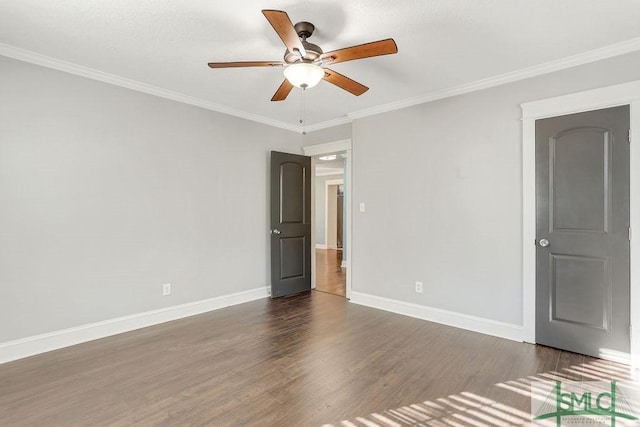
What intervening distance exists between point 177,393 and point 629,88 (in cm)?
410

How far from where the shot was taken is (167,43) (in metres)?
2.54

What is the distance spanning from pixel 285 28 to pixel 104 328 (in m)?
3.17

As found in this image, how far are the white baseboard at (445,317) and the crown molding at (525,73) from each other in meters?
2.37

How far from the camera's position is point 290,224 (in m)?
4.80

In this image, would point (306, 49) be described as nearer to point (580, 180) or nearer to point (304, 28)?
point (304, 28)

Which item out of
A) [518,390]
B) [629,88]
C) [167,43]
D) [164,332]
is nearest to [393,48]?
[167,43]

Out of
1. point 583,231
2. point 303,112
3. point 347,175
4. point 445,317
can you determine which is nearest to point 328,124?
point 303,112

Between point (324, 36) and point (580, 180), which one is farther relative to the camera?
point (580, 180)

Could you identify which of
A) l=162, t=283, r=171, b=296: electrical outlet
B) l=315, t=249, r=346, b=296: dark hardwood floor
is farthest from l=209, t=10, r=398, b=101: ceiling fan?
l=315, t=249, r=346, b=296: dark hardwood floor

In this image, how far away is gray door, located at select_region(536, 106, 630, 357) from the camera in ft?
8.54

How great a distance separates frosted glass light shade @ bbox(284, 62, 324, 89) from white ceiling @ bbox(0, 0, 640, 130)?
1.06ft

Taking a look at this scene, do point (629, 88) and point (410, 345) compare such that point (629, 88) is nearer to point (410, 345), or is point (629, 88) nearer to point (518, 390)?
point (518, 390)

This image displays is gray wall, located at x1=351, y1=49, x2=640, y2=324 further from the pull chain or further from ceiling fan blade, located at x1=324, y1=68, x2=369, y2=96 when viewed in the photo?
ceiling fan blade, located at x1=324, y1=68, x2=369, y2=96

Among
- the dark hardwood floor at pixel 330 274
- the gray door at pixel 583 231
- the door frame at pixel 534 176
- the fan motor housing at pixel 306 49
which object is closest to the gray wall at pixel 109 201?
the dark hardwood floor at pixel 330 274
